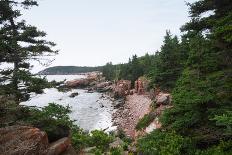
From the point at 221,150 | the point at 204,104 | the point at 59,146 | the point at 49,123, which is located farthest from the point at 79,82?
the point at 221,150

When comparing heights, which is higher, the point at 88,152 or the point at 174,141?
the point at 174,141

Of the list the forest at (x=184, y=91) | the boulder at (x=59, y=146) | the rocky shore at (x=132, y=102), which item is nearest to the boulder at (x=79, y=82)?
the rocky shore at (x=132, y=102)

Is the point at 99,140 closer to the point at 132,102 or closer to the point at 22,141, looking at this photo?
the point at 22,141

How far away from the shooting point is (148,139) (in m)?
12.8

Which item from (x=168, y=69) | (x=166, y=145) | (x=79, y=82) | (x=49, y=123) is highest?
(x=168, y=69)

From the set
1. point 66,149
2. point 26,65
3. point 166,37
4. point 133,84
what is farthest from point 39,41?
point 133,84

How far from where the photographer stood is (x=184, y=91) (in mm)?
13461

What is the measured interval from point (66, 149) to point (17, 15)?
7.63 metres

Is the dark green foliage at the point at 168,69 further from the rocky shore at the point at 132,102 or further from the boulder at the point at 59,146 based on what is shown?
the boulder at the point at 59,146

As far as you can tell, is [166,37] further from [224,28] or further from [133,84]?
[133,84]

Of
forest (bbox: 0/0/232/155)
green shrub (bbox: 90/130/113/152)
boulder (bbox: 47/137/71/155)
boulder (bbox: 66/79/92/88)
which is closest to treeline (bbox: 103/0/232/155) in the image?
forest (bbox: 0/0/232/155)

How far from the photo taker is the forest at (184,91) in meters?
11.8

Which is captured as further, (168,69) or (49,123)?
(168,69)

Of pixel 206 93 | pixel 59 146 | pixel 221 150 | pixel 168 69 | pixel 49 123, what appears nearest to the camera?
pixel 221 150
